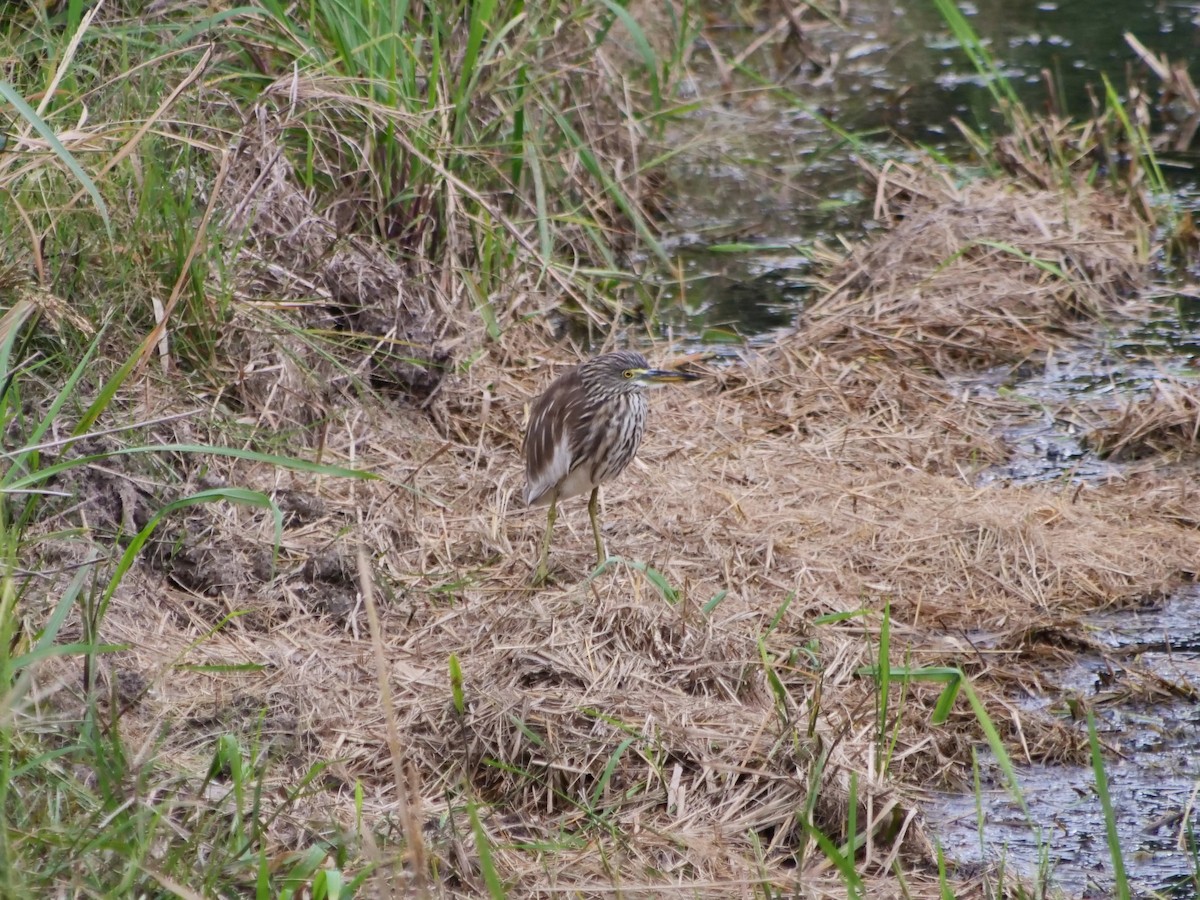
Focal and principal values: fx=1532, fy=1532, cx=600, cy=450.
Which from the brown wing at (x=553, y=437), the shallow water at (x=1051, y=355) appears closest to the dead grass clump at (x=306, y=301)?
the brown wing at (x=553, y=437)

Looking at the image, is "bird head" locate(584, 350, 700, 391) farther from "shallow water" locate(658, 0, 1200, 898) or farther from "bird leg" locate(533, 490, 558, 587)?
"shallow water" locate(658, 0, 1200, 898)

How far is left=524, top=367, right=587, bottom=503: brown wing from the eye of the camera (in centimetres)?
489

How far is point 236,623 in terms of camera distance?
172 inches

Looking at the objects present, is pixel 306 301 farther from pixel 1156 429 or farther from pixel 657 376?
pixel 1156 429

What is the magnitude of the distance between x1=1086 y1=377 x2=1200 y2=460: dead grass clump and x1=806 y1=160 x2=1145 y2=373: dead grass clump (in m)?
0.92

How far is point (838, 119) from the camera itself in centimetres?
947

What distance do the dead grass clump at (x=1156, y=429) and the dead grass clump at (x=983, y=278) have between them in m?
0.92

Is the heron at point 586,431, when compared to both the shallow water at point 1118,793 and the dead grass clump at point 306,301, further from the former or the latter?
the shallow water at point 1118,793

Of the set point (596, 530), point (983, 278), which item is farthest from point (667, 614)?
point (983, 278)

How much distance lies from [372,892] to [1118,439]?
370 cm

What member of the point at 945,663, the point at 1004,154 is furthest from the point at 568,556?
the point at 1004,154

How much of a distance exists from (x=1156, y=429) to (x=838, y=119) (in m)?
4.28

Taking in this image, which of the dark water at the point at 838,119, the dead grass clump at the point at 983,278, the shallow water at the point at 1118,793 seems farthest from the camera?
the dark water at the point at 838,119

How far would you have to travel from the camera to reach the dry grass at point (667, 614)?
12.0 feet
